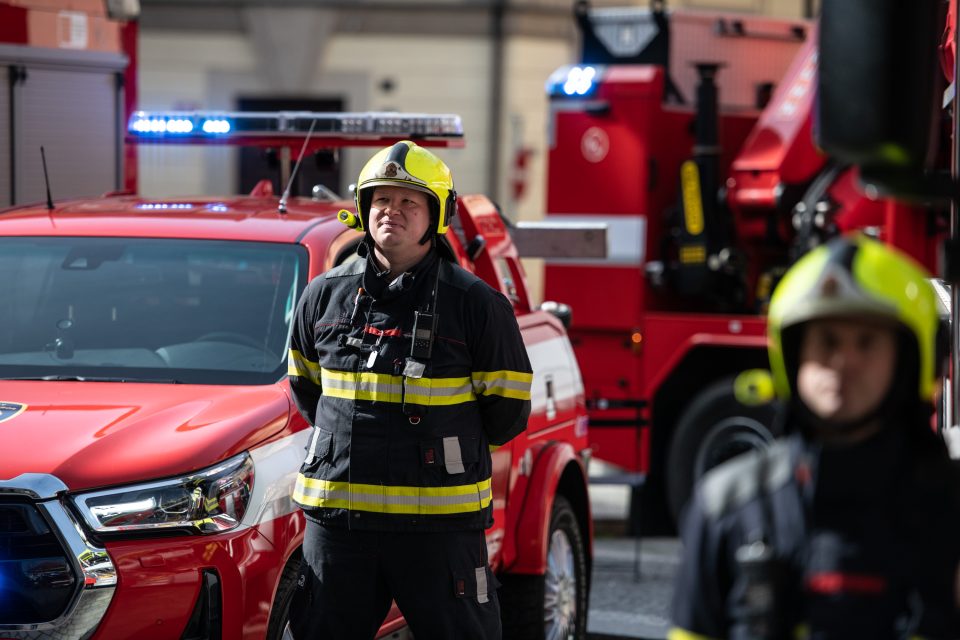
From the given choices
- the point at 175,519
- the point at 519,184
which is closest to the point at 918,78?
the point at 175,519

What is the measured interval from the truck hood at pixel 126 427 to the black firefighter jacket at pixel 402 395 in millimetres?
189

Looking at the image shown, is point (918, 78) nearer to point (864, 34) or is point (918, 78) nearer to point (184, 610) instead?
point (864, 34)

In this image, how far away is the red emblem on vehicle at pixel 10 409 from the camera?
4.53 metres

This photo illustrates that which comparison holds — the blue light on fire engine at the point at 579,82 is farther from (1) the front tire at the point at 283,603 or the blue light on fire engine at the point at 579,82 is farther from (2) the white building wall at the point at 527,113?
(2) the white building wall at the point at 527,113

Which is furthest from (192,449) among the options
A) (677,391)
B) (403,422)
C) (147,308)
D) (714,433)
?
(677,391)

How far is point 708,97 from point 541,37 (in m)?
12.4

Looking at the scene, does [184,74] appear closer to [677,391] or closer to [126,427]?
[677,391]

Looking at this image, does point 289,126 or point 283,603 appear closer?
point 283,603

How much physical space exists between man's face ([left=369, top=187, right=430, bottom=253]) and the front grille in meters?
1.14

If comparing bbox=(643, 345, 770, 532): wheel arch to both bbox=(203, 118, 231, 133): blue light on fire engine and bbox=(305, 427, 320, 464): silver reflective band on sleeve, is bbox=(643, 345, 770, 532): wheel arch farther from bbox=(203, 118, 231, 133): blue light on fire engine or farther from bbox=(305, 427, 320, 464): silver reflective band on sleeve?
bbox=(305, 427, 320, 464): silver reflective band on sleeve

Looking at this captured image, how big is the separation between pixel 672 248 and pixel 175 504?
20.7 ft

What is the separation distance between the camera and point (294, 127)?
6.26 metres

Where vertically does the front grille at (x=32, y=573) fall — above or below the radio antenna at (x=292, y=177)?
below

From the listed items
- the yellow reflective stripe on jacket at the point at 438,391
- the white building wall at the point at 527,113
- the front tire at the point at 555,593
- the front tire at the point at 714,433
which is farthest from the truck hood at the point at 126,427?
the white building wall at the point at 527,113
